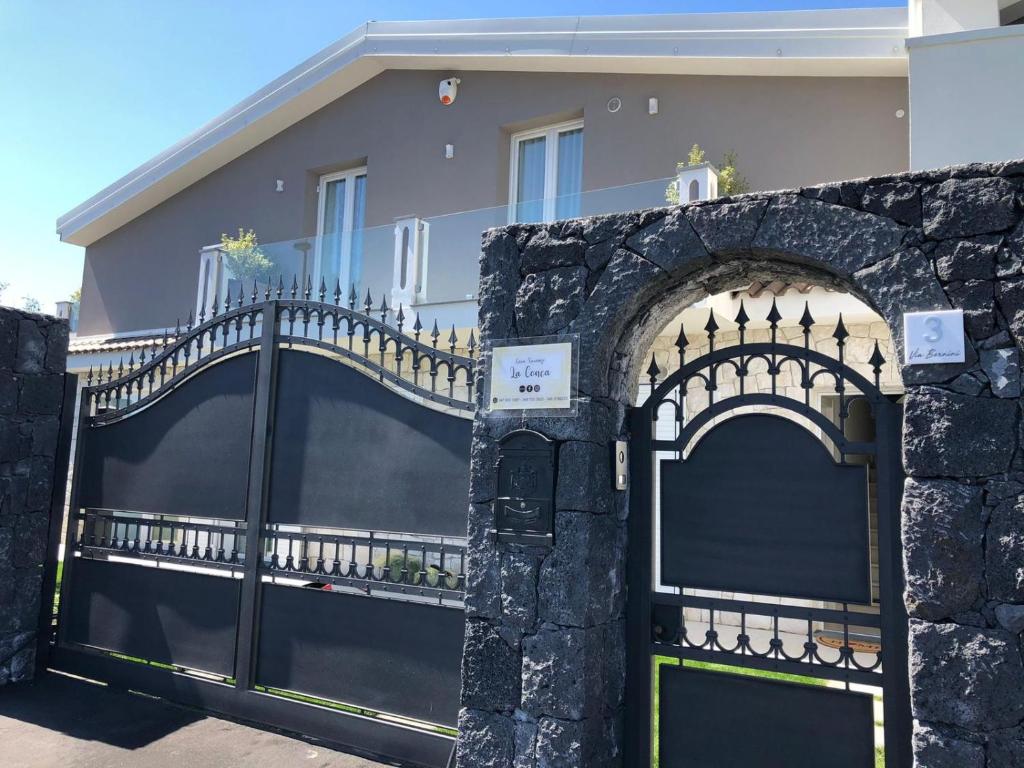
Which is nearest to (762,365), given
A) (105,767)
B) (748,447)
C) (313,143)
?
(748,447)

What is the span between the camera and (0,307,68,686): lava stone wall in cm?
505

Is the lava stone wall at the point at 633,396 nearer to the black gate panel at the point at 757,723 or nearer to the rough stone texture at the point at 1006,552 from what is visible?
the rough stone texture at the point at 1006,552

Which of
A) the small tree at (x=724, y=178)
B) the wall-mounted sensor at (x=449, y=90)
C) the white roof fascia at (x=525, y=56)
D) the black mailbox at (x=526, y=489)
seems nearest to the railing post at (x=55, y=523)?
the black mailbox at (x=526, y=489)

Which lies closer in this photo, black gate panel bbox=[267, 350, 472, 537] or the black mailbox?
the black mailbox

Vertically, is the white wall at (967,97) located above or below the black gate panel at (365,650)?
above

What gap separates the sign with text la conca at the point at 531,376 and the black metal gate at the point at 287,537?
22.3 inches

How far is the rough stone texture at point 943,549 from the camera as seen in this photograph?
2.44 metres

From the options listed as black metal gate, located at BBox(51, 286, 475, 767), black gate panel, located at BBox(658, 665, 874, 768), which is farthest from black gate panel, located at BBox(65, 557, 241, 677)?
black gate panel, located at BBox(658, 665, 874, 768)

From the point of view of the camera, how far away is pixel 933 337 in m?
2.54

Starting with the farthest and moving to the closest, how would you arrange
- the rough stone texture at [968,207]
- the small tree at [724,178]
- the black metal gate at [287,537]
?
the small tree at [724,178]
the black metal gate at [287,537]
the rough stone texture at [968,207]

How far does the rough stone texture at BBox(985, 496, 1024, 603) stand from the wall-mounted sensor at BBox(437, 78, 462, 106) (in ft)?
27.8

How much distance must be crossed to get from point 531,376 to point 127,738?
3.02 metres

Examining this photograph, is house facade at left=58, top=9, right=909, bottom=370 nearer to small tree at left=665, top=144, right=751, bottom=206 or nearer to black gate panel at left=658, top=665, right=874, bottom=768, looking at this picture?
small tree at left=665, top=144, right=751, bottom=206

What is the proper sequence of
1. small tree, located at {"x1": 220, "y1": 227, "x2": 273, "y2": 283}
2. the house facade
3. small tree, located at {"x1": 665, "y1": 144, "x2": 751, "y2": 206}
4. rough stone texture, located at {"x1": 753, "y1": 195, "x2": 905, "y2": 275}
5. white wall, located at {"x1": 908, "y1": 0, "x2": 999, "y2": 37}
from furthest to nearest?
small tree, located at {"x1": 220, "y1": 227, "x2": 273, "y2": 283} < the house facade < small tree, located at {"x1": 665, "y1": 144, "x2": 751, "y2": 206} < white wall, located at {"x1": 908, "y1": 0, "x2": 999, "y2": 37} < rough stone texture, located at {"x1": 753, "y1": 195, "x2": 905, "y2": 275}
